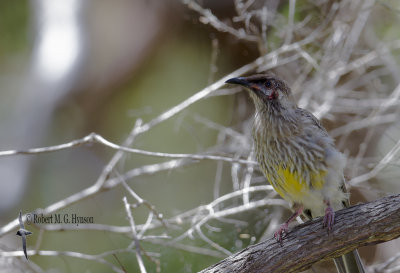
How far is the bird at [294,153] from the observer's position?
3.31 meters

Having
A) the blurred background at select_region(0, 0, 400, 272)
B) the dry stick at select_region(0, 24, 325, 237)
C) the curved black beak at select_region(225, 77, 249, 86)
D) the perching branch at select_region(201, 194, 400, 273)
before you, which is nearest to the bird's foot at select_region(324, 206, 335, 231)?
the perching branch at select_region(201, 194, 400, 273)

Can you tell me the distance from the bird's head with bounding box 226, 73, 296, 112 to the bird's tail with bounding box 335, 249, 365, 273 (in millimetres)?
1106

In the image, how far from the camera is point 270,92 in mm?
3482

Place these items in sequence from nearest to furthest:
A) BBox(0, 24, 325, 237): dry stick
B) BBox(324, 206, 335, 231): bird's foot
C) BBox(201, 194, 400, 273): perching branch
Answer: BBox(201, 194, 400, 273): perching branch
BBox(324, 206, 335, 231): bird's foot
BBox(0, 24, 325, 237): dry stick

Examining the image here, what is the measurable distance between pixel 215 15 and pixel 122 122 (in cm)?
236

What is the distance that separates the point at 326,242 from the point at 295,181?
0.50 m

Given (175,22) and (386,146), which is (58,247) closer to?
(175,22)

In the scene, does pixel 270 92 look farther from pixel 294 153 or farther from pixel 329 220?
pixel 329 220

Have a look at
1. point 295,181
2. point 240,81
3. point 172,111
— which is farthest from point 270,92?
point 172,111

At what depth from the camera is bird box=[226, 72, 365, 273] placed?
10.9 feet

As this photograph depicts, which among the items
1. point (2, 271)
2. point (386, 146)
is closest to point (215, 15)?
point (386, 146)

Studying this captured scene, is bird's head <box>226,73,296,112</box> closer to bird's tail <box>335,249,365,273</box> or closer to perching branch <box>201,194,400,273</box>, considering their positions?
perching branch <box>201,194,400,273</box>

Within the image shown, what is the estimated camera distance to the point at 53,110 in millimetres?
6375

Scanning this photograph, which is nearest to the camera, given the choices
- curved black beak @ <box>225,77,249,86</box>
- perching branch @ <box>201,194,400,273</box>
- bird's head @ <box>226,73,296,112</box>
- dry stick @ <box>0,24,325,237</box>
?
perching branch @ <box>201,194,400,273</box>
